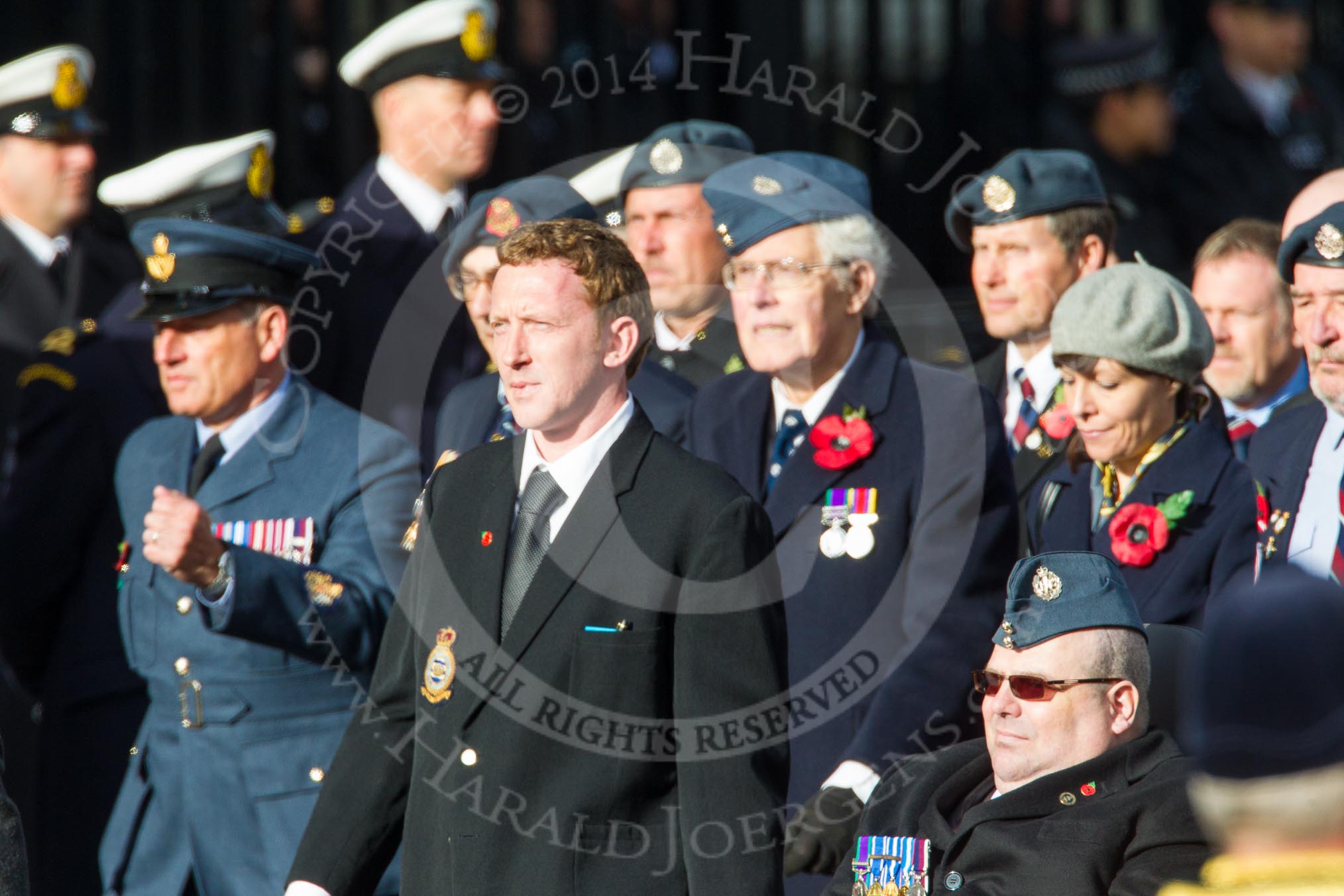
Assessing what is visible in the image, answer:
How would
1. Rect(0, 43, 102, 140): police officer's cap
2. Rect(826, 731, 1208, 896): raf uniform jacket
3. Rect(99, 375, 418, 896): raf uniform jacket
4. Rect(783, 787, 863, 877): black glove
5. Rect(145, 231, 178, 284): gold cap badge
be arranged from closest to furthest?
Rect(826, 731, 1208, 896): raf uniform jacket
Rect(783, 787, 863, 877): black glove
Rect(99, 375, 418, 896): raf uniform jacket
Rect(145, 231, 178, 284): gold cap badge
Rect(0, 43, 102, 140): police officer's cap

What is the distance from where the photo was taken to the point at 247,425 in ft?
14.1

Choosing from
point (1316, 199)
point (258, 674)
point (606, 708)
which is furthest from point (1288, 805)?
point (1316, 199)

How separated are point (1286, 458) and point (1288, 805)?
2.58 m

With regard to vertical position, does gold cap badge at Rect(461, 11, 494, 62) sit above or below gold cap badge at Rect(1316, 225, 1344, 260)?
above

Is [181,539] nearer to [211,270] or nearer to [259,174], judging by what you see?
[211,270]

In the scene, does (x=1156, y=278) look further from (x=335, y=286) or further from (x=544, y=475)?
(x=335, y=286)

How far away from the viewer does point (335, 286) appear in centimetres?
522

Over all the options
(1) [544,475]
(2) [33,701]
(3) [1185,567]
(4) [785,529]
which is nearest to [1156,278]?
(3) [1185,567]

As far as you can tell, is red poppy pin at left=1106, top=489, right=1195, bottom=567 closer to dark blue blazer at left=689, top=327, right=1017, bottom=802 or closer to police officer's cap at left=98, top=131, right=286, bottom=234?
dark blue blazer at left=689, top=327, right=1017, bottom=802

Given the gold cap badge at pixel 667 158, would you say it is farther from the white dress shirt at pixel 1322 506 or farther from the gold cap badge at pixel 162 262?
the white dress shirt at pixel 1322 506

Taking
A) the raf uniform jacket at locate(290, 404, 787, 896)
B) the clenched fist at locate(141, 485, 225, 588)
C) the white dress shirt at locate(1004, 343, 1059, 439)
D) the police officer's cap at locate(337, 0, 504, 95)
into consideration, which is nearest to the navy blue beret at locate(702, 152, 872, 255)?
the white dress shirt at locate(1004, 343, 1059, 439)

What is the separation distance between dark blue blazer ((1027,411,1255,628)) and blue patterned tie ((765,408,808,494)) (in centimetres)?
56

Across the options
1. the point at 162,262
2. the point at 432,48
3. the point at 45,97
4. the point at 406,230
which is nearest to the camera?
the point at 162,262

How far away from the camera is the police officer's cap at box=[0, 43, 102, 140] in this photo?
5949 millimetres
